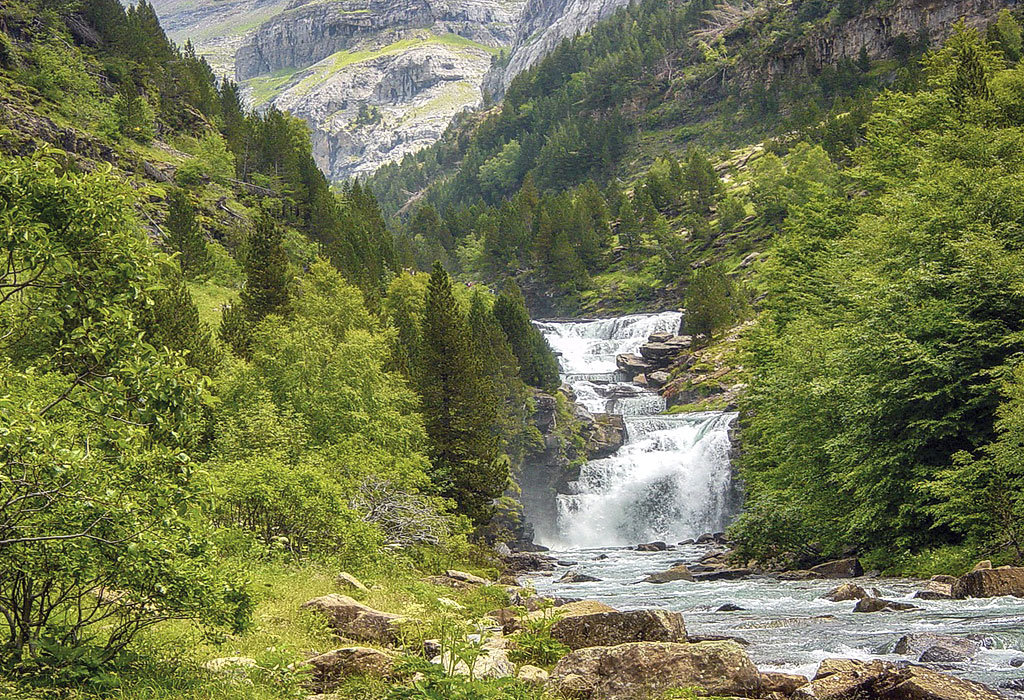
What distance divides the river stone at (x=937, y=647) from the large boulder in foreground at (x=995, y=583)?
14.9 feet

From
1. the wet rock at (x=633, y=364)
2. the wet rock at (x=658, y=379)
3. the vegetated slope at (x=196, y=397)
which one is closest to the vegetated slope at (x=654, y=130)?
the wet rock at (x=633, y=364)

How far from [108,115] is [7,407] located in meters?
69.6

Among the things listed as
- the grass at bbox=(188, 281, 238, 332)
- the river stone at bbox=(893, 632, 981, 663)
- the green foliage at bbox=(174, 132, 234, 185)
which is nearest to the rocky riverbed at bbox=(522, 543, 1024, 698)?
the river stone at bbox=(893, 632, 981, 663)

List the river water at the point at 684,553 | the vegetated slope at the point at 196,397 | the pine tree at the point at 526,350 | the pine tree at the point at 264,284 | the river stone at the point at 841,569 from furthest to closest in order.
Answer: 1. the pine tree at the point at 526,350
2. the pine tree at the point at 264,284
3. the river stone at the point at 841,569
4. the river water at the point at 684,553
5. the vegetated slope at the point at 196,397

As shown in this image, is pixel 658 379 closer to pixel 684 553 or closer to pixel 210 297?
pixel 684 553

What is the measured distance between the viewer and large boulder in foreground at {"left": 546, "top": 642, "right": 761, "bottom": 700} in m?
11.2

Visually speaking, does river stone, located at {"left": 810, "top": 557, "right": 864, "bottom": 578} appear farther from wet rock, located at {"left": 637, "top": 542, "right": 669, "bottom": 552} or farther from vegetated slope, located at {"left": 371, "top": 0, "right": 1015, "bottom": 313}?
vegetated slope, located at {"left": 371, "top": 0, "right": 1015, "bottom": 313}

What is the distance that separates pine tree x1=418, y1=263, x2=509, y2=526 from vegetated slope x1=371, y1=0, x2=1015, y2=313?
5401 centimetres

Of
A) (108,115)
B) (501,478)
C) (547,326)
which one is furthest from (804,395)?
(547,326)

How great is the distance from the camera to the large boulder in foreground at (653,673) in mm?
11156

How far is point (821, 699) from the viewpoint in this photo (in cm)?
1076

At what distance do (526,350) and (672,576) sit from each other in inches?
1651

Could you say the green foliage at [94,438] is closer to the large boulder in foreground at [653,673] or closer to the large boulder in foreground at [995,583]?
the large boulder in foreground at [653,673]

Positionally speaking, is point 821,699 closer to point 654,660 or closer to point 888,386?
point 654,660
